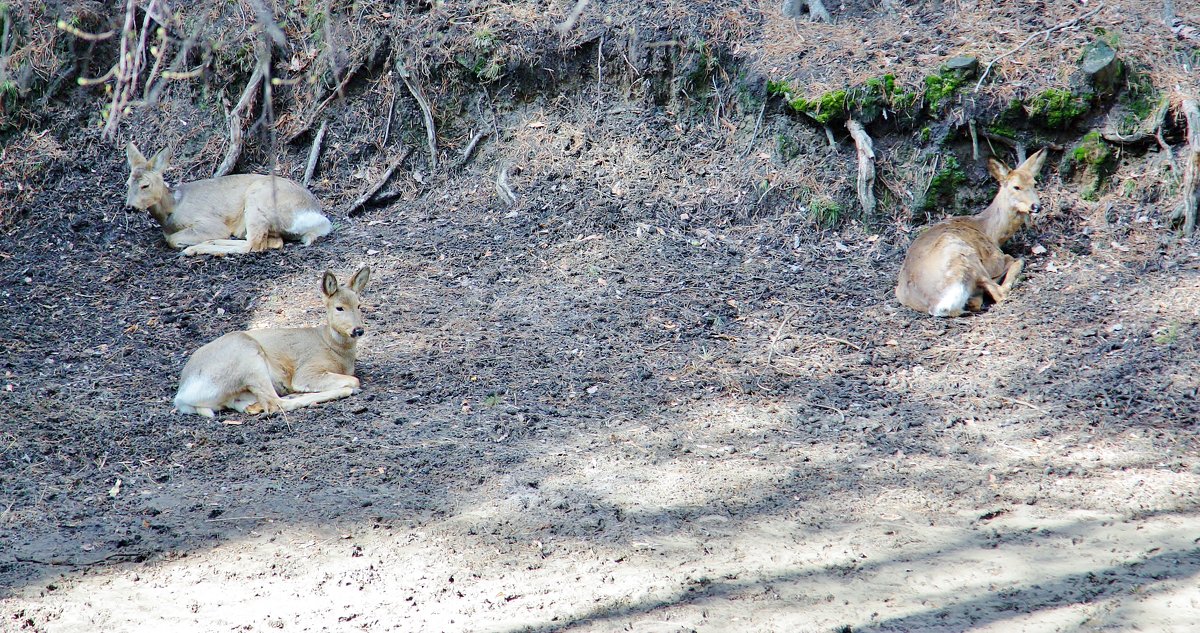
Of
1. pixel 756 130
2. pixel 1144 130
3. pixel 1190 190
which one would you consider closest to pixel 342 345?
pixel 756 130

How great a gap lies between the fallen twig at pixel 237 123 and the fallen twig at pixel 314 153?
80 cm

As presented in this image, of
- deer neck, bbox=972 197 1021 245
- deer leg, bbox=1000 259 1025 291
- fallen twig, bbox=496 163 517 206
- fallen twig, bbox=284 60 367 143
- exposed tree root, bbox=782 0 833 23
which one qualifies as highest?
exposed tree root, bbox=782 0 833 23

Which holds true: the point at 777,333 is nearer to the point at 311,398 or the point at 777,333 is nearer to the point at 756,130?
the point at 756,130

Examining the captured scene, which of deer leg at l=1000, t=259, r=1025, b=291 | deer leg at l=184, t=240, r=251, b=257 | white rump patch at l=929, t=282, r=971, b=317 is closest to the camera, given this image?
white rump patch at l=929, t=282, r=971, b=317

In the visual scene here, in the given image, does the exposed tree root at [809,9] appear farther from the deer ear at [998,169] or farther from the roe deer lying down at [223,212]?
the roe deer lying down at [223,212]

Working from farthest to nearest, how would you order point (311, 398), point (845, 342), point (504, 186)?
point (504, 186) < point (845, 342) < point (311, 398)

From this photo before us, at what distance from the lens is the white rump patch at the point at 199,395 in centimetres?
681

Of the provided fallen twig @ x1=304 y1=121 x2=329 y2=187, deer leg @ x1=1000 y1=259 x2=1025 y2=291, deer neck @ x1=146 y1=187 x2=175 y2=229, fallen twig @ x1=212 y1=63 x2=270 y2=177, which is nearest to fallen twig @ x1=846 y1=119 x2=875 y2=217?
deer leg @ x1=1000 y1=259 x2=1025 y2=291

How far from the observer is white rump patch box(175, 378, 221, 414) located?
Answer: 6.81 meters

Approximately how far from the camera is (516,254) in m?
9.47

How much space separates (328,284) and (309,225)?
278 centimetres

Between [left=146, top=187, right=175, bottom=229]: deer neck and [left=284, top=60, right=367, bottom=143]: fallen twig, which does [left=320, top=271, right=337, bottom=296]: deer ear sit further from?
[left=284, top=60, right=367, bottom=143]: fallen twig

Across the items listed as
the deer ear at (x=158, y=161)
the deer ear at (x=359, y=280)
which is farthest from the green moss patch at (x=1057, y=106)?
the deer ear at (x=158, y=161)

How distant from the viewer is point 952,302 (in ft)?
26.4
